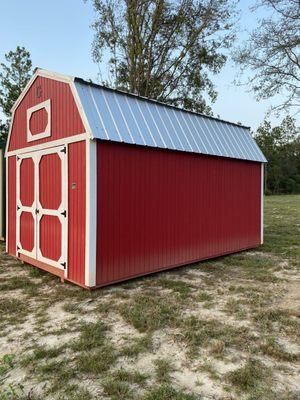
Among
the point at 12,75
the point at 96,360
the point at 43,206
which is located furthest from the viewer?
the point at 12,75

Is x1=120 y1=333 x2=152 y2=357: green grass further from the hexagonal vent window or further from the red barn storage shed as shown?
the hexagonal vent window

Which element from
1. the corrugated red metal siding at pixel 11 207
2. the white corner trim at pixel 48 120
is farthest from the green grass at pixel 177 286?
the corrugated red metal siding at pixel 11 207

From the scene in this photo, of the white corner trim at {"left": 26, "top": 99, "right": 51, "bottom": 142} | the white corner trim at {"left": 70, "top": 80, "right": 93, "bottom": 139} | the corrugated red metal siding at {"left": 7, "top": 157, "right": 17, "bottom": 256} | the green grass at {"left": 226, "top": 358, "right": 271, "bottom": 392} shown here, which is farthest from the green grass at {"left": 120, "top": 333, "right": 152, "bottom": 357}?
the corrugated red metal siding at {"left": 7, "top": 157, "right": 17, "bottom": 256}

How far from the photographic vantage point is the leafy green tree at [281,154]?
46.3 meters

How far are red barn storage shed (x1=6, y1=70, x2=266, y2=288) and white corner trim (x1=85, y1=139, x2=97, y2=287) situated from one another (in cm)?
1

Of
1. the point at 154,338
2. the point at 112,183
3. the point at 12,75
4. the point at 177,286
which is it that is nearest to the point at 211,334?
the point at 154,338

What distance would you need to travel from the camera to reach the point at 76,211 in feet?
17.2

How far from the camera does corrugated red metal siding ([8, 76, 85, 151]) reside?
5316 millimetres

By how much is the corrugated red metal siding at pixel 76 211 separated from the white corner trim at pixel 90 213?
12 centimetres

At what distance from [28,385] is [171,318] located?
1.80 m

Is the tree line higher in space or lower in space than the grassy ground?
higher

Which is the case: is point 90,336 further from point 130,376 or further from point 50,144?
point 50,144

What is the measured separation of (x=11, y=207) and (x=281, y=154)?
155 ft

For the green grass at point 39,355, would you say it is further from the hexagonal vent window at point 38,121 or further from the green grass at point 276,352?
the hexagonal vent window at point 38,121
